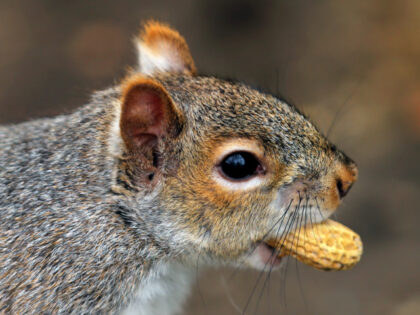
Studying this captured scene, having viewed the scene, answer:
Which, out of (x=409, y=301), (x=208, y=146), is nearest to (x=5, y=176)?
(x=208, y=146)

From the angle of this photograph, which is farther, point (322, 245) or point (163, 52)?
point (163, 52)

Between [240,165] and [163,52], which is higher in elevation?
[163,52]

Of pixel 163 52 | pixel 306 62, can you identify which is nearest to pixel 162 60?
pixel 163 52

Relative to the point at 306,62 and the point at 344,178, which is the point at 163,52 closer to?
the point at 344,178

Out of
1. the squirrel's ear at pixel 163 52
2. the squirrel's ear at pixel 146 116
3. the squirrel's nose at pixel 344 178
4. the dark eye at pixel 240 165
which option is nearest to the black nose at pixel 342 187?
the squirrel's nose at pixel 344 178

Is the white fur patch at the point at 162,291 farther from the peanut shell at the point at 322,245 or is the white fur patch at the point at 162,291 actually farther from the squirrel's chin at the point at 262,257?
the peanut shell at the point at 322,245

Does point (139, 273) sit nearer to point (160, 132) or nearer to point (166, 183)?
point (166, 183)
